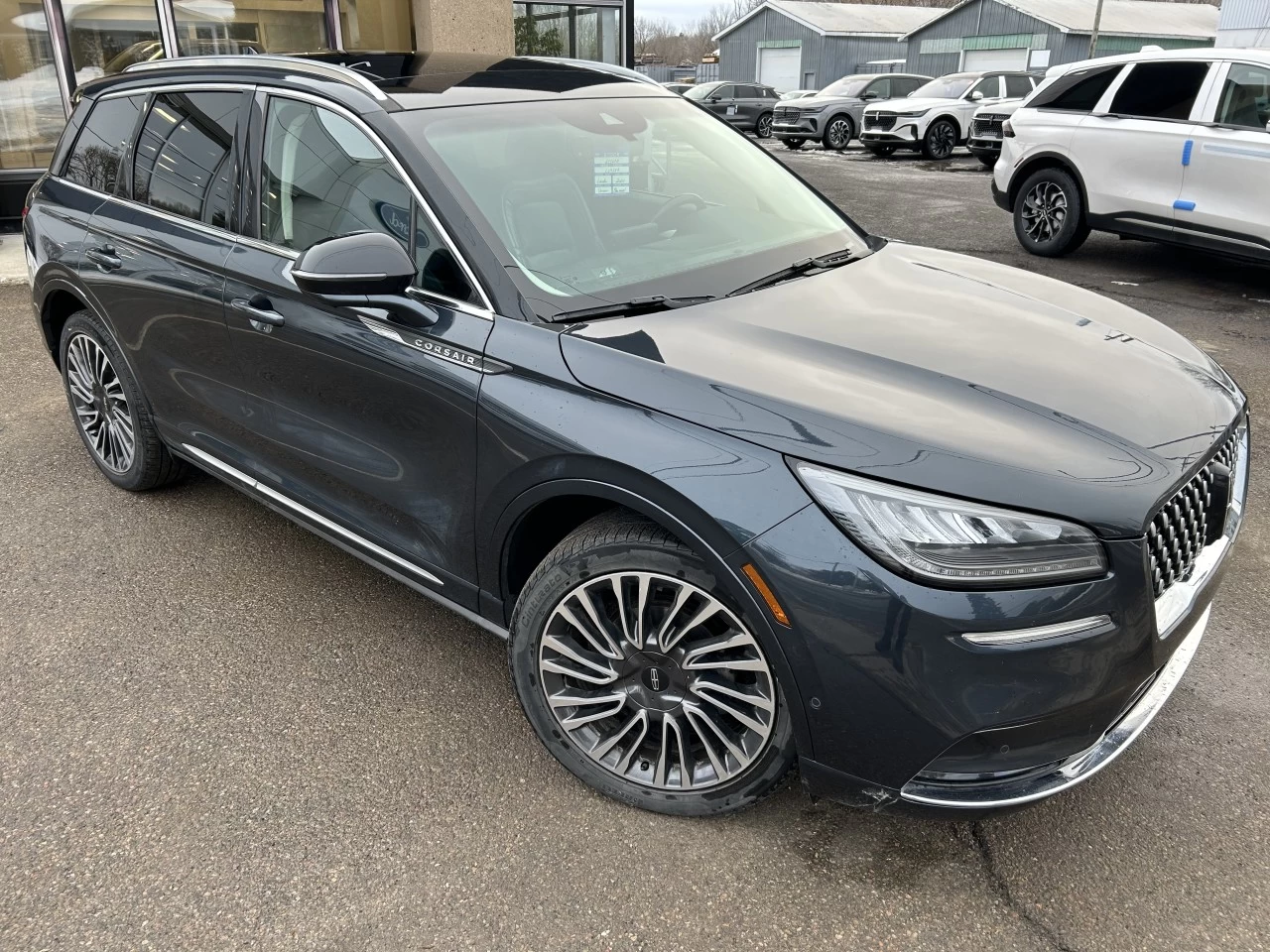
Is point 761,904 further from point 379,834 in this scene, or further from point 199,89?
point 199,89

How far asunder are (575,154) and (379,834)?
6.73 ft

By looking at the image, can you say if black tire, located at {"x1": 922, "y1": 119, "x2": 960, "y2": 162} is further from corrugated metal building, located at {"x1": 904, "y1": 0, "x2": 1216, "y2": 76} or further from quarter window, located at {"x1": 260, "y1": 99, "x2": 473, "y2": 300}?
corrugated metal building, located at {"x1": 904, "y1": 0, "x2": 1216, "y2": 76}

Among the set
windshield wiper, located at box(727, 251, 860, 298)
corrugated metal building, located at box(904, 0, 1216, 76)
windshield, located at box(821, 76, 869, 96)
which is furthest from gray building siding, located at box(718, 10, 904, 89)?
windshield wiper, located at box(727, 251, 860, 298)

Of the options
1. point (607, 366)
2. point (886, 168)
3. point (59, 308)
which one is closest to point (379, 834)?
point (607, 366)

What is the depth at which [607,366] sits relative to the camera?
2.32 m

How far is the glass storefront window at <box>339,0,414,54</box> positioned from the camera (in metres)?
11.8

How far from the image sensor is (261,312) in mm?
3086

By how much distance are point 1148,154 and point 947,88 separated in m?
14.4

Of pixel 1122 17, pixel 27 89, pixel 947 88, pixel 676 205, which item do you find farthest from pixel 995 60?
pixel 676 205

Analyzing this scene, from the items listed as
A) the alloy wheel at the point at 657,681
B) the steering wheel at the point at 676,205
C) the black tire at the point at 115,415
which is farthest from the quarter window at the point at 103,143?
the alloy wheel at the point at 657,681

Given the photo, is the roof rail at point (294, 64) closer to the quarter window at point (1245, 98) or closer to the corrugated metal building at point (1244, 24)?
the quarter window at point (1245, 98)

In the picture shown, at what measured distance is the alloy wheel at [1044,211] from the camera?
28.5 ft

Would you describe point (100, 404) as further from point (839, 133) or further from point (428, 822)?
point (839, 133)

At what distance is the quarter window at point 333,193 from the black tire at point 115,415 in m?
1.29
